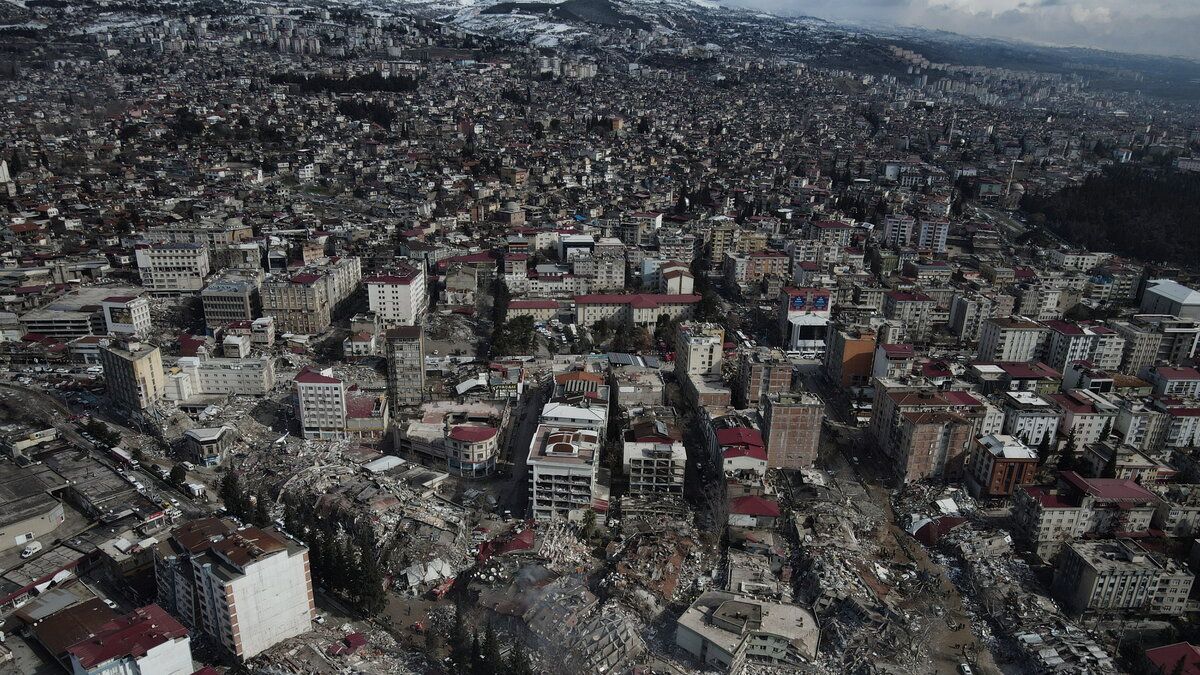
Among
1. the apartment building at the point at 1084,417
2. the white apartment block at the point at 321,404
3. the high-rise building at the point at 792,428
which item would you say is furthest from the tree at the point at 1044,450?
the white apartment block at the point at 321,404

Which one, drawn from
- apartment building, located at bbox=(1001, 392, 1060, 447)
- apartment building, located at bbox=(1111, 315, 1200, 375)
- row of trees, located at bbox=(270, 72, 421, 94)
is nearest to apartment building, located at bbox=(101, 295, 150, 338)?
apartment building, located at bbox=(1001, 392, 1060, 447)

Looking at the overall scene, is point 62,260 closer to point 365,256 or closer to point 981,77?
point 365,256

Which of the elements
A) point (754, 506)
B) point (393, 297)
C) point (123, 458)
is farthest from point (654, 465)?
point (393, 297)

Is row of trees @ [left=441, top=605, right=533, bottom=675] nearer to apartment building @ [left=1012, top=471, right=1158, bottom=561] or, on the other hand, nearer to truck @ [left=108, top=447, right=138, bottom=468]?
truck @ [left=108, top=447, right=138, bottom=468]

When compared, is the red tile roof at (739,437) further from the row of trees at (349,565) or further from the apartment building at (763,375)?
the row of trees at (349,565)

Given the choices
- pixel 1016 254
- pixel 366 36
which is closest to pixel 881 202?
pixel 1016 254
